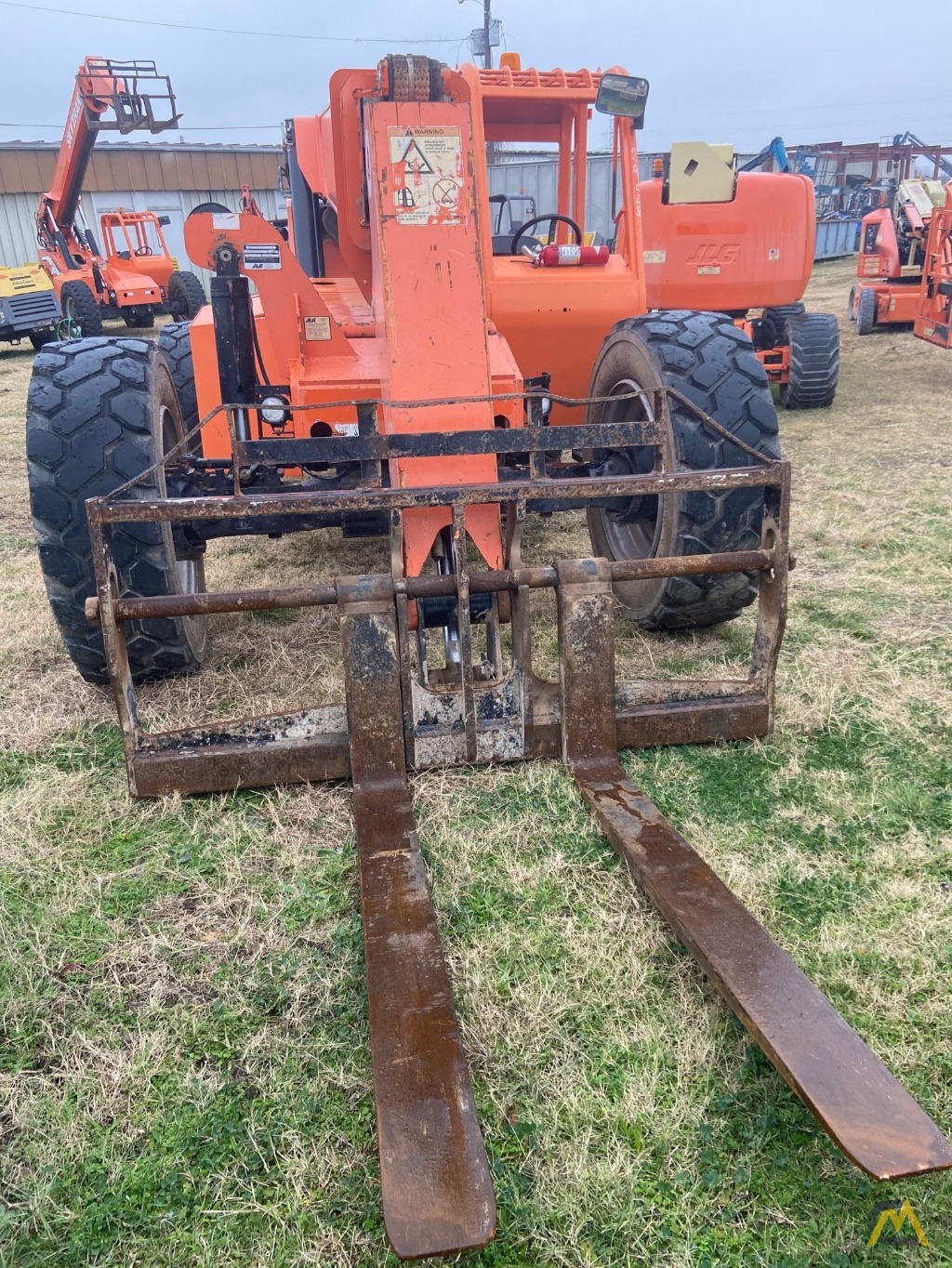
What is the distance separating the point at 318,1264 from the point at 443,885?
42.3 inches

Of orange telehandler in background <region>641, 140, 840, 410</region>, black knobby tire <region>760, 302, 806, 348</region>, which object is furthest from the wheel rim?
black knobby tire <region>760, 302, 806, 348</region>

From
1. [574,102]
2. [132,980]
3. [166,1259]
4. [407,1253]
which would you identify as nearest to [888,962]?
[407,1253]

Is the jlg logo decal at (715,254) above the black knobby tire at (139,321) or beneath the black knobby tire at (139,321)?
above

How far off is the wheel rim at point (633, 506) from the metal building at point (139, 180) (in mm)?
26851

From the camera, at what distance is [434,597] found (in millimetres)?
3057

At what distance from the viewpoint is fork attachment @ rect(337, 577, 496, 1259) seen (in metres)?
1.61

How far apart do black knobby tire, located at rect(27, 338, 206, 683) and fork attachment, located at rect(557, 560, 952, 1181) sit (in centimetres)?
158

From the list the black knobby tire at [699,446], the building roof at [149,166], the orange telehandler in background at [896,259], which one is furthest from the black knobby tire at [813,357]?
the building roof at [149,166]

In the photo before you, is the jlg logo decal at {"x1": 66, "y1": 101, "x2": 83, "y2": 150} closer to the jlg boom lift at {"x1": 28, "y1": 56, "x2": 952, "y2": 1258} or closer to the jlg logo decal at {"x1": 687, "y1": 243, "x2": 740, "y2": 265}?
the jlg logo decal at {"x1": 687, "y1": 243, "x2": 740, "y2": 265}

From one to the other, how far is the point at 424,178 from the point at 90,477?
1613 millimetres

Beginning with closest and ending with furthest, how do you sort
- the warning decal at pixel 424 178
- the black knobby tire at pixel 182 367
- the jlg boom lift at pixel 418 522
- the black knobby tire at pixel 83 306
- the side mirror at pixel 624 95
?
the jlg boom lift at pixel 418 522 → the warning decal at pixel 424 178 → the side mirror at pixel 624 95 → the black knobby tire at pixel 182 367 → the black knobby tire at pixel 83 306

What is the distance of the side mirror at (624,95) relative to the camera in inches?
177

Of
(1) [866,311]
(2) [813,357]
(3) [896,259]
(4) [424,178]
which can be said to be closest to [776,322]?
(2) [813,357]

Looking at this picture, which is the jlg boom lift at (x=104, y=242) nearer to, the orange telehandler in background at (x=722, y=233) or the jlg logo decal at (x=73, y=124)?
the jlg logo decal at (x=73, y=124)
